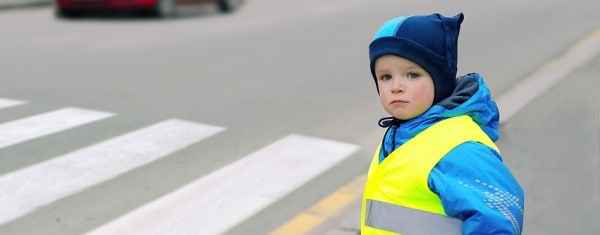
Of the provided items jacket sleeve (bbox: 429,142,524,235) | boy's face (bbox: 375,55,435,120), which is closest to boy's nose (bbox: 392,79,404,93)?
boy's face (bbox: 375,55,435,120)

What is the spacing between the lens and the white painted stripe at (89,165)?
5.04 m

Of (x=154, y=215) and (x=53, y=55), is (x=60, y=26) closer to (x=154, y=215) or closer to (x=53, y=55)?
(x=53, y=55)

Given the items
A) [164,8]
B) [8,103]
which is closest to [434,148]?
[8,103]

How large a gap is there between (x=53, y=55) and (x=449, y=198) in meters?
9.41

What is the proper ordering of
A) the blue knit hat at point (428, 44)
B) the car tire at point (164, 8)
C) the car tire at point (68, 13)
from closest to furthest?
1. the blue knit hat at point (428, 44)
2. the car tire at point (164, 8)
3. the car tire at point (68, 13)

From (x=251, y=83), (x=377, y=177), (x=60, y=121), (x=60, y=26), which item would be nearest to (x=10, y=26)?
(x=60, y=26)

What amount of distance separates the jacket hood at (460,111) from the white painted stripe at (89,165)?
10.4ft

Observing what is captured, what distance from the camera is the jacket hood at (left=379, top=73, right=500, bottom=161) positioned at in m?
2.13

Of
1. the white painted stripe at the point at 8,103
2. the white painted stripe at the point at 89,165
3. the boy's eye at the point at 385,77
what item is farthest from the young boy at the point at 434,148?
the white painted stripe at the point at 8,103

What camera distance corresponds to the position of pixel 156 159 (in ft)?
19.6

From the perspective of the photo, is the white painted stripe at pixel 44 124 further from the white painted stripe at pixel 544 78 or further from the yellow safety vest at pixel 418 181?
the yellow safety vest at pixel 418 181

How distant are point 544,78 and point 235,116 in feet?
12.5

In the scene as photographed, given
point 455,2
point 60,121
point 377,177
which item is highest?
point 377,177

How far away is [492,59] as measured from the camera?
10555 millimetres
